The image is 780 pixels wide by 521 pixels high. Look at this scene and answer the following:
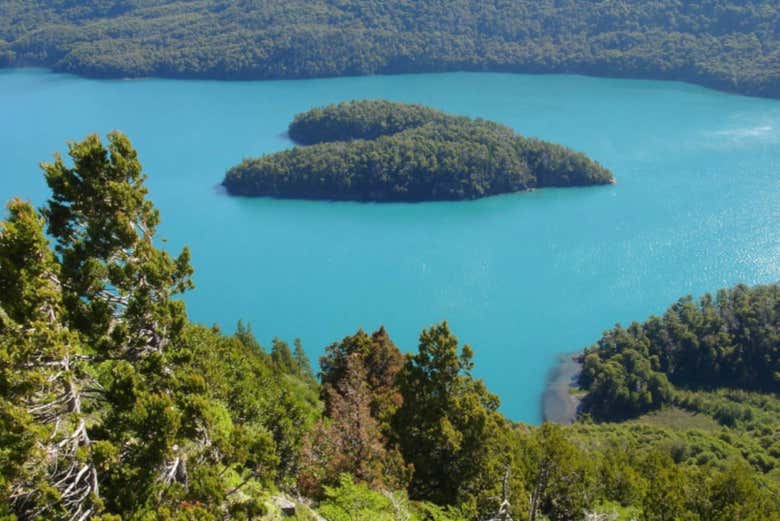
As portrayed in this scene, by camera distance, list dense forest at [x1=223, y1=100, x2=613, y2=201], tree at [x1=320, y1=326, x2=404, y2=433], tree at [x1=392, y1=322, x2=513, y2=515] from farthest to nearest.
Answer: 1. dense forest at [x1=223, y1=100, x2=613, y2=201]
2. tree at [x1=320, y1=326, x2=404, y2=433]
3. tree at [x1=392, y1=322, x2=513, y2=515]

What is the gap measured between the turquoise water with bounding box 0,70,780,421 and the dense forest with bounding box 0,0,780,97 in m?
14.4

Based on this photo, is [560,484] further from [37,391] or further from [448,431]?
[37,391]

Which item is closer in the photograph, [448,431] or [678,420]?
[448,431]

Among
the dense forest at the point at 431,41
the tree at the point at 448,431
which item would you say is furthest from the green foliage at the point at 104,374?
the dense forest at the point at 431,41

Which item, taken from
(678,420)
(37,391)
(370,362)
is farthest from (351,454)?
(678,420)

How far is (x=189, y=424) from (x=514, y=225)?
61.3 m

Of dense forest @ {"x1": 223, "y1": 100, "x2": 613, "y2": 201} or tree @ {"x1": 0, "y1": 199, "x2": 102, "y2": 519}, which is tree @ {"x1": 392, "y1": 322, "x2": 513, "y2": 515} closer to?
tree @ {"x1": 0, "y1": 199, "x2": 102, "y2": 519}

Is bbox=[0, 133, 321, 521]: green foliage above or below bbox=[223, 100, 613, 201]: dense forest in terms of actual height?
above

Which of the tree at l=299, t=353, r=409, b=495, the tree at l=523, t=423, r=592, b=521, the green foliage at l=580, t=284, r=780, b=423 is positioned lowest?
the green foliage at l=580, t=284, r=780, b=423

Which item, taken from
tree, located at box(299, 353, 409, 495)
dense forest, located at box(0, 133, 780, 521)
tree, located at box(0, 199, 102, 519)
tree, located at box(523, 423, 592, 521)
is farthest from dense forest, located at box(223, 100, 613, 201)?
tree, located at box(0, 199, 102, 519)

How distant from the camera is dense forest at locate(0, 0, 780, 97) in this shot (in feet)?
427

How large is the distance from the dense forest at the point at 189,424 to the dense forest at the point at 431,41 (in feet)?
377

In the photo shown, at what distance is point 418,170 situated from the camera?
80688 mm

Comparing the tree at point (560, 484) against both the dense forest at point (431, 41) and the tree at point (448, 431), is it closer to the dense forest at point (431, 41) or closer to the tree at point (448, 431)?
the tree at point (448, 431)
